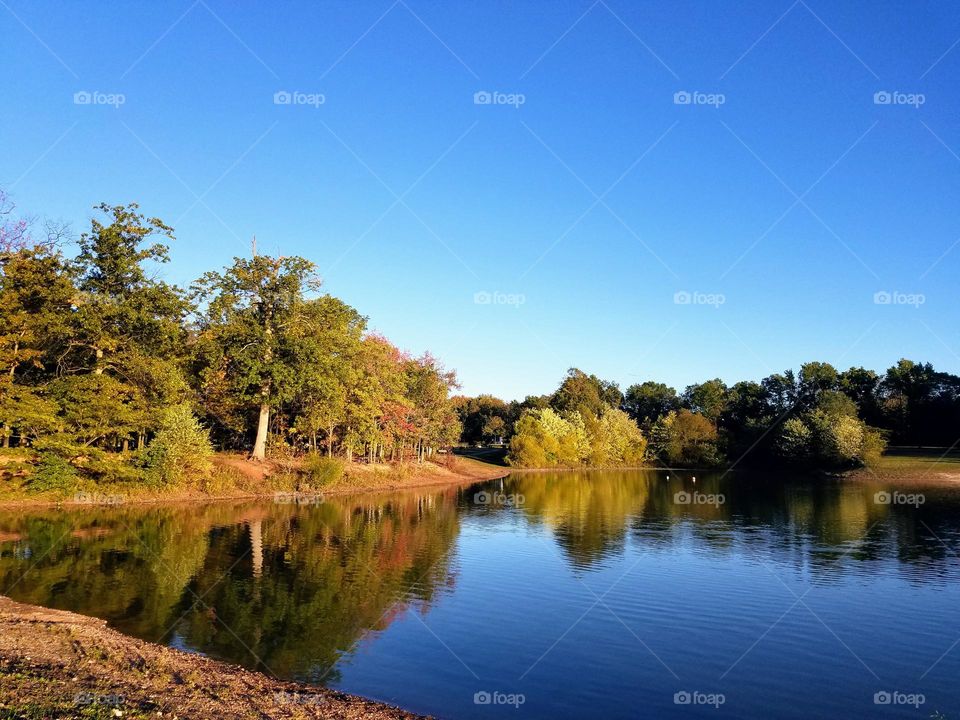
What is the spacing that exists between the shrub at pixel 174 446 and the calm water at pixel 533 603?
11.5ft

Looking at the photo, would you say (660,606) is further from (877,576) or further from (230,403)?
(230,403)

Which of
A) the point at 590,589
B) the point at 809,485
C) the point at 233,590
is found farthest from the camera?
the point at 809,485

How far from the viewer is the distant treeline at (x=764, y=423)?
107 m

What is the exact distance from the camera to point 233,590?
21.7 m

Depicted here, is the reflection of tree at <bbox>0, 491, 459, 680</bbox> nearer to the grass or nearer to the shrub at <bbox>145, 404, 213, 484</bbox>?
the shrub at <bbox>145, 404, 213, 484</bbox>

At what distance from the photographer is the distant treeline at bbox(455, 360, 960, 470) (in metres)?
107

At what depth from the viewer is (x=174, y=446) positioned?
1732 inches

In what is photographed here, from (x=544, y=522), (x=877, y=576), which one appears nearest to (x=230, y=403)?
(x=544, y=522)

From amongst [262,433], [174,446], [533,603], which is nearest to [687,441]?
[262,433]

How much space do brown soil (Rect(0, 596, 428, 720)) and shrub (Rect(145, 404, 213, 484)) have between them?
29839 mm

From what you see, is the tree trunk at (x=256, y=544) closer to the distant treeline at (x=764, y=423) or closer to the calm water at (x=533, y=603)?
the calm water at (x=533, y=603)

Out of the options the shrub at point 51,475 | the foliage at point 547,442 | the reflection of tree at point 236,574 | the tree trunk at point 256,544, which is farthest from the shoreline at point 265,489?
the foliage at point 547,442

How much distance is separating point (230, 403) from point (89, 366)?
1391 cm

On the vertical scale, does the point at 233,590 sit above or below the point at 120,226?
below
